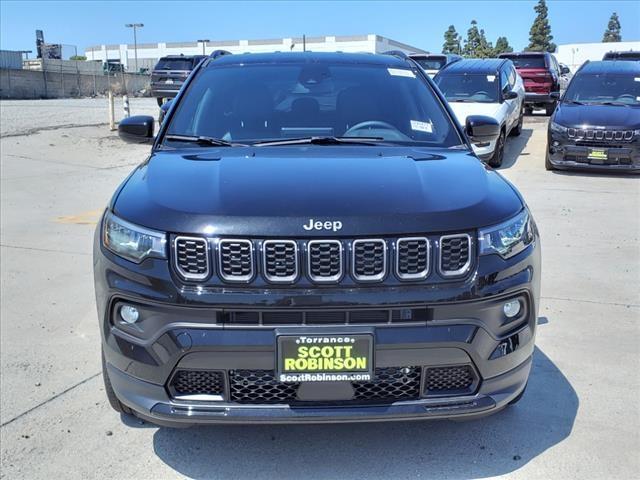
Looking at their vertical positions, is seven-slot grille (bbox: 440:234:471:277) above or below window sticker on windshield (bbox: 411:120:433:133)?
below

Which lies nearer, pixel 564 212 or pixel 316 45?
pixel 564 212

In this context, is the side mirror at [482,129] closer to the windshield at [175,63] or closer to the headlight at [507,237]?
the headlight at [507,237]

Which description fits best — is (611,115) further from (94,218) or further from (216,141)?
(216,141)

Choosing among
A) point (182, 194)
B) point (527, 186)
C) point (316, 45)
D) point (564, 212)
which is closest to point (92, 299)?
point (182, 194)

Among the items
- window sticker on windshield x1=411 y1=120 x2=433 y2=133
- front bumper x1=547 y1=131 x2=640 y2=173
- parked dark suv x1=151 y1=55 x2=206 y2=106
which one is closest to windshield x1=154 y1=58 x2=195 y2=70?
parked dark suv x1=151 y1=55 x2=206 y2=106

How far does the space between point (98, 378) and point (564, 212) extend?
6.47 meters

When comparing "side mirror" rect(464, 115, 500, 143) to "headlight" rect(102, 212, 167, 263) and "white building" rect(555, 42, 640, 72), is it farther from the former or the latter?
"white building" rect(555, 42, 640, 72)

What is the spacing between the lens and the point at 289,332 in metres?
2.43

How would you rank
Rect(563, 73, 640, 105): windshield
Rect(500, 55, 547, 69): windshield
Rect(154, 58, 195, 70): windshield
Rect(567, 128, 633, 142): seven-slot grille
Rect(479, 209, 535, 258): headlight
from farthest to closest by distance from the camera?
Rect(154, 58, 195, 70): windshield, Rect(500, 55, 547, 69): windshield, Rect(563, 73, 640, 105): windshield, Rect(567, 128, 633, 142): seven-slot grille, Rect(479, 209, 535, 258): headlight

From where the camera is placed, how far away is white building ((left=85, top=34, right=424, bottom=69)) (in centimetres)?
8469

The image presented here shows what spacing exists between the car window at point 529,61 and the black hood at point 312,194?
16.5 metres

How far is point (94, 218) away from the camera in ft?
26.5

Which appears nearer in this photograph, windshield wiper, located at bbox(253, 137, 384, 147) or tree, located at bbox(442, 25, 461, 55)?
windshield wiper, located at bbox(253, 137, 384, 147)

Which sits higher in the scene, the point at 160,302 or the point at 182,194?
the point at 182,194
